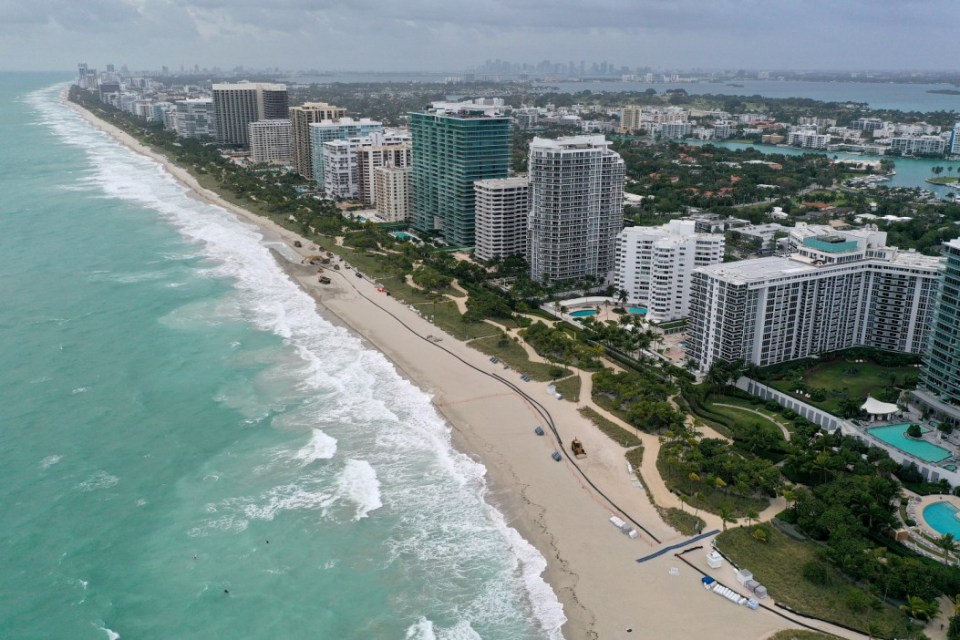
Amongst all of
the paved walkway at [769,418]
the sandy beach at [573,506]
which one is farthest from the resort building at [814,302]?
the sandy beach at [573,506]

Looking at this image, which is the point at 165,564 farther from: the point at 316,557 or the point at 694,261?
the point at 694,261

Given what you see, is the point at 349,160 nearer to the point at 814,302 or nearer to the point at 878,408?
the point at 814,302

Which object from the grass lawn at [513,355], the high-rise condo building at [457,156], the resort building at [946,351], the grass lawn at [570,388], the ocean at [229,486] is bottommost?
the ocean at [229,486]

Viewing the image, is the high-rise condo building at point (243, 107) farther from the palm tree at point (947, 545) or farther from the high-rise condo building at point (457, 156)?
the palm tree at point (947, 545)

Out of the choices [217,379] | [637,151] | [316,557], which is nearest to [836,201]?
[637,151]

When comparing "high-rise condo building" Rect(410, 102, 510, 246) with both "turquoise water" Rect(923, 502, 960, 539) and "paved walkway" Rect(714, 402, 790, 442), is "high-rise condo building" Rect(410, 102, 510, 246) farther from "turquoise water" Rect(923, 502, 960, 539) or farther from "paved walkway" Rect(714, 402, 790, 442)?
"turquoise water" Rect(923, 502, 960, 539)

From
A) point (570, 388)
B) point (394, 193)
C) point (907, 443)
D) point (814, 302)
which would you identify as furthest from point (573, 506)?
point (394, 193)
